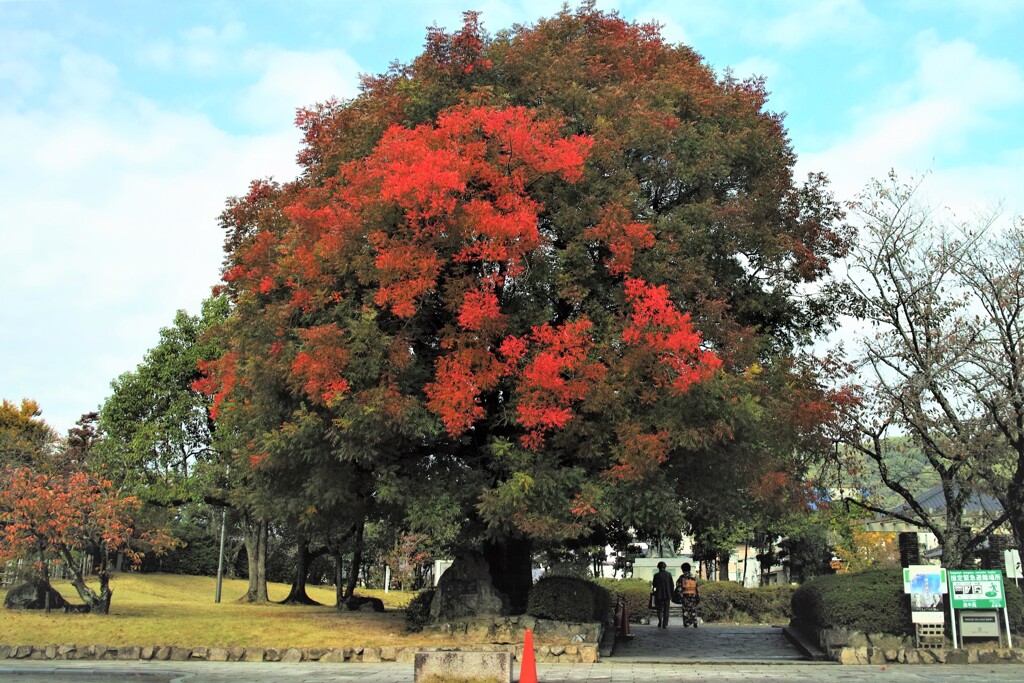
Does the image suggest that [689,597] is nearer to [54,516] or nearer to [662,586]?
[662,586]

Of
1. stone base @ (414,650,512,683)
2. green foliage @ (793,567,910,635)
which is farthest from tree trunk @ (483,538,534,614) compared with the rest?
stone base @ (414,650,512,683)

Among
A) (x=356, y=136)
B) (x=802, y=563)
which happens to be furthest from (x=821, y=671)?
(x=802, y=563)

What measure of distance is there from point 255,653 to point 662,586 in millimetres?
11480

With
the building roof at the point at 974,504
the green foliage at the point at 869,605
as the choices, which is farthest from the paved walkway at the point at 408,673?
the building roof at the point at 974,504

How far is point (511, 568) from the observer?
61.4 feet

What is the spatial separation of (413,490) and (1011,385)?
10.7m

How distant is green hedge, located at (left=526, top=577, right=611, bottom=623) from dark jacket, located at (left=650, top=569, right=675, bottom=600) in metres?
5.67

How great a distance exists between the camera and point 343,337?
14664 mm

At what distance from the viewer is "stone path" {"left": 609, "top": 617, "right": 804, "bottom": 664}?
1515cm

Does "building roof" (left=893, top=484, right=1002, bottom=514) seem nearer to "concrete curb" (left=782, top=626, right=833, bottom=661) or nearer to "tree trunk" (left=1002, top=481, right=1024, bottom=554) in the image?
"tree trunk" (left=1002, top=481, right=1024, bottom=554)

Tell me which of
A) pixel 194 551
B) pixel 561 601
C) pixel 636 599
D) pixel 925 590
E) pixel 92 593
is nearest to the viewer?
pixel 925 590

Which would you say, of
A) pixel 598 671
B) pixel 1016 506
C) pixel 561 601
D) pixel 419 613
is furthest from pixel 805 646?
pixel 419 613

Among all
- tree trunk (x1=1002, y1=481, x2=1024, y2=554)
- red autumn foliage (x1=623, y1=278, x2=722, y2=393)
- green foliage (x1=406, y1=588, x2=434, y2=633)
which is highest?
red autumn foliage (x1=623, y1=278, x2=722, y2=393)

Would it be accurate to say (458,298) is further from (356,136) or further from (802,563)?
(802,563)
